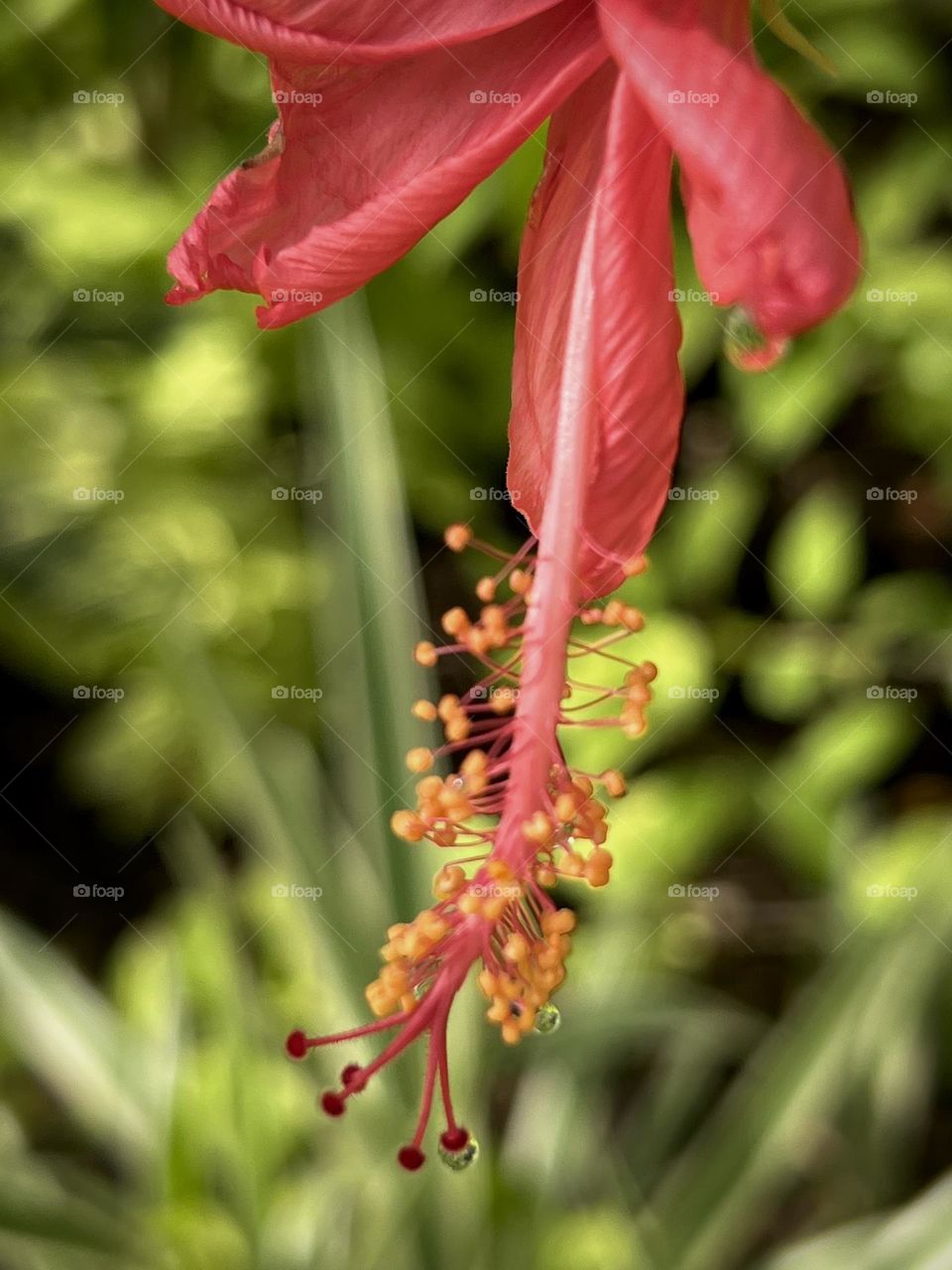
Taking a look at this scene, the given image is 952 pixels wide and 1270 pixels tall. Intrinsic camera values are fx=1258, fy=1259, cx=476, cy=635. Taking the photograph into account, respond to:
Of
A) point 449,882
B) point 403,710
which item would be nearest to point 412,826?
point 449,882

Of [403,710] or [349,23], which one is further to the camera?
[403,710]

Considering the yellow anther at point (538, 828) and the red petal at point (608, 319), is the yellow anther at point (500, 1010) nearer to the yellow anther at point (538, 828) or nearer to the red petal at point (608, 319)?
the yellow anther at point (538, 828)

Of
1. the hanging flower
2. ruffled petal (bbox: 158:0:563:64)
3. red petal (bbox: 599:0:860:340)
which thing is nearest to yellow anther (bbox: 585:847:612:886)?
the hanging flower

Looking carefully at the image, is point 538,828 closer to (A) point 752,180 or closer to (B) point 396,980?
(B) point 396,980

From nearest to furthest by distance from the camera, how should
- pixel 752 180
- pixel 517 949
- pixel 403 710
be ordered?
pixel 752 180, pixel 517 949, pixel 403 710

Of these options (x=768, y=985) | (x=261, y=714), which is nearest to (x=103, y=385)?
(x=261, y=714)

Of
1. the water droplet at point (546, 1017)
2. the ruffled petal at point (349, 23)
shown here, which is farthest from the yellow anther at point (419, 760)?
the ruffled petal at point (349, 23)
